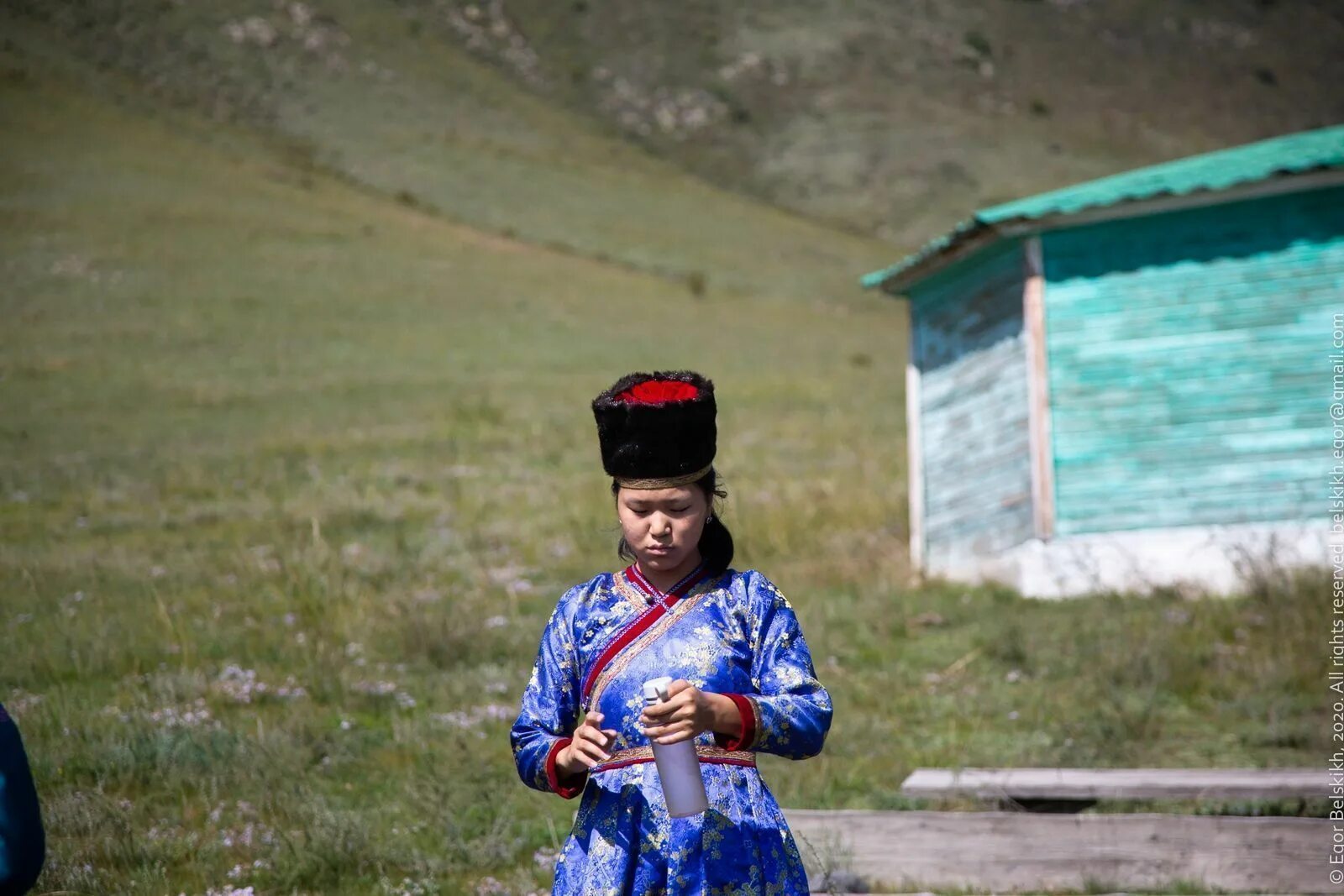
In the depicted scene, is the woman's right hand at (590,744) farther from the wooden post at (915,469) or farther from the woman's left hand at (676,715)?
the wooden post at (915,469)

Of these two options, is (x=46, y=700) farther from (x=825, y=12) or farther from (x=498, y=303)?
(x=825, y=12)

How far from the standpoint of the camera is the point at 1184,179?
12156mm

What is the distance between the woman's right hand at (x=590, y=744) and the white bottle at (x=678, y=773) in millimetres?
130

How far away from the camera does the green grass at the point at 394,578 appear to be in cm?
633

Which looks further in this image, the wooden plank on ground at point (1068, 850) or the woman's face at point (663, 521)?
the wooden plank on ground at point (1068, 850)

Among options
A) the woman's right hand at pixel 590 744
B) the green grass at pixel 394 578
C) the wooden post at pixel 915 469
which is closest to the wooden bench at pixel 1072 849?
the green grass at pixel 394 578

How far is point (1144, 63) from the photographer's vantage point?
7444 cm

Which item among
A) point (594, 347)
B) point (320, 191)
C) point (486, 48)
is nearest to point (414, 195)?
point (320, 191)

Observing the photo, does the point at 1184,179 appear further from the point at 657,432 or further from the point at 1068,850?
the point at 657,432

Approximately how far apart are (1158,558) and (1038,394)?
1.74 meters

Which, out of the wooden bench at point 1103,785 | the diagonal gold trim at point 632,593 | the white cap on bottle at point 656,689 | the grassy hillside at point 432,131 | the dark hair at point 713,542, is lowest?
the wooden bench at point 1103,785

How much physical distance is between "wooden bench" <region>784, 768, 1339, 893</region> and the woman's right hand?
248cm

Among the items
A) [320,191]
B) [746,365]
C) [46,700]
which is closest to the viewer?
[46,700]

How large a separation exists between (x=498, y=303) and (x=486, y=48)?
39.7m
